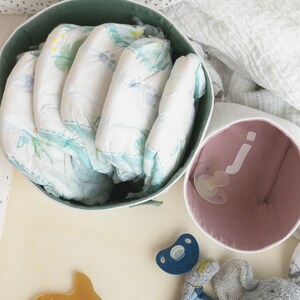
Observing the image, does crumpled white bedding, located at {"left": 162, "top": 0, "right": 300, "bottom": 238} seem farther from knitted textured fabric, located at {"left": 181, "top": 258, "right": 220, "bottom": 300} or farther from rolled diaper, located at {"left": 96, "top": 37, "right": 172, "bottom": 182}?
knitted textured fabric, located at {"left": 181, "top": 258, "right": 220, "bottom": 300}

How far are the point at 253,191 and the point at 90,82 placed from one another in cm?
39

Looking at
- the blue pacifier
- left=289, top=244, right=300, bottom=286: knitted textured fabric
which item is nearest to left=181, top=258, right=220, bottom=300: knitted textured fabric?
the blue pacifier

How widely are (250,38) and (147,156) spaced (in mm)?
265

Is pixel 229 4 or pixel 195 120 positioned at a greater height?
pixel 229 4

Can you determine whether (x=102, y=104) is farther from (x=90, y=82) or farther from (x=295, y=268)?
(x=295, y=268)

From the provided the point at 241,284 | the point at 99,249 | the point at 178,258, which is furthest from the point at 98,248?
the point at 241,284

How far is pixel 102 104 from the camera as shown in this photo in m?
0.61

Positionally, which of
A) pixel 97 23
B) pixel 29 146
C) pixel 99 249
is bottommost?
pixel 99 249

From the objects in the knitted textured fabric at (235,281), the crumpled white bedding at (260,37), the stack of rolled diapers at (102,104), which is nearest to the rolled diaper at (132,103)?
the stack of rolled diapers at (102,104)

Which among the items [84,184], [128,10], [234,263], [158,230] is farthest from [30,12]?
[234,263]

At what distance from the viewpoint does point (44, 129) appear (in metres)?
0.61

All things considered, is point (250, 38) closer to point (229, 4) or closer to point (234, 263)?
point (229, 4)

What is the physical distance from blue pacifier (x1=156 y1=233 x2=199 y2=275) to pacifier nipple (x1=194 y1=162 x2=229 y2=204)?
0.09 metres

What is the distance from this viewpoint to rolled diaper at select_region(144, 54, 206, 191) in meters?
0.58
